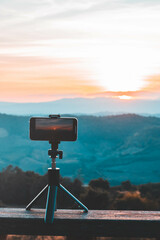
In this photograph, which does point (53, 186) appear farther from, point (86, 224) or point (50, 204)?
point (86, 224)

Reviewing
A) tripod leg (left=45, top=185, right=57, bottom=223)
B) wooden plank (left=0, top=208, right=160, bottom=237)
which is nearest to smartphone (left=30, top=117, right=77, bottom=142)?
tripod leg (left=45, top=185, right=57, bottom=223)

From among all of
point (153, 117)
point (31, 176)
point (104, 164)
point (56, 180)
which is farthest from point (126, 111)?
point (56, 180)

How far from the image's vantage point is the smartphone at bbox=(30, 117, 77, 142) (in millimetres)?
3027

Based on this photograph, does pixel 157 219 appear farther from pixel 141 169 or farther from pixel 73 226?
pixel 141 169

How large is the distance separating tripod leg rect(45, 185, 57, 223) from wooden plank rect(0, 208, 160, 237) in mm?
45

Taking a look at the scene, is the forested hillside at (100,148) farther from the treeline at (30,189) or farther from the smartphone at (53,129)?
the smartphone at (53,129)

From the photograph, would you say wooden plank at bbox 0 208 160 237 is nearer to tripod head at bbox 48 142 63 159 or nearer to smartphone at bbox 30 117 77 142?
tripod head at bbox 48 142 63 159

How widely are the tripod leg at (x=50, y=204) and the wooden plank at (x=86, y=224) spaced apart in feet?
0.15

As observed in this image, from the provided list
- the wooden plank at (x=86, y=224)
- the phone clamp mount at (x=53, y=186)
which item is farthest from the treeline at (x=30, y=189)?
the wooden plank at (x=86, y=224)

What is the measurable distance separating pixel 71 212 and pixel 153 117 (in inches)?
4036

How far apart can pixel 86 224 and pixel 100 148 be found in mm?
100414

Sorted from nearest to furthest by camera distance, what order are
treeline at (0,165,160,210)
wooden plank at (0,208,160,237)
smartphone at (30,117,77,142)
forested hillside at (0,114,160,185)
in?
wooden plank at (0,208,160,237) < smartphone at (30,117,77,142) < treeline at (0,165,160,210) < forested hillside at (0,114,160,185)

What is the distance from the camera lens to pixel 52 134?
121 inches

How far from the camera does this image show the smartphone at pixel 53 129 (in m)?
3.03
